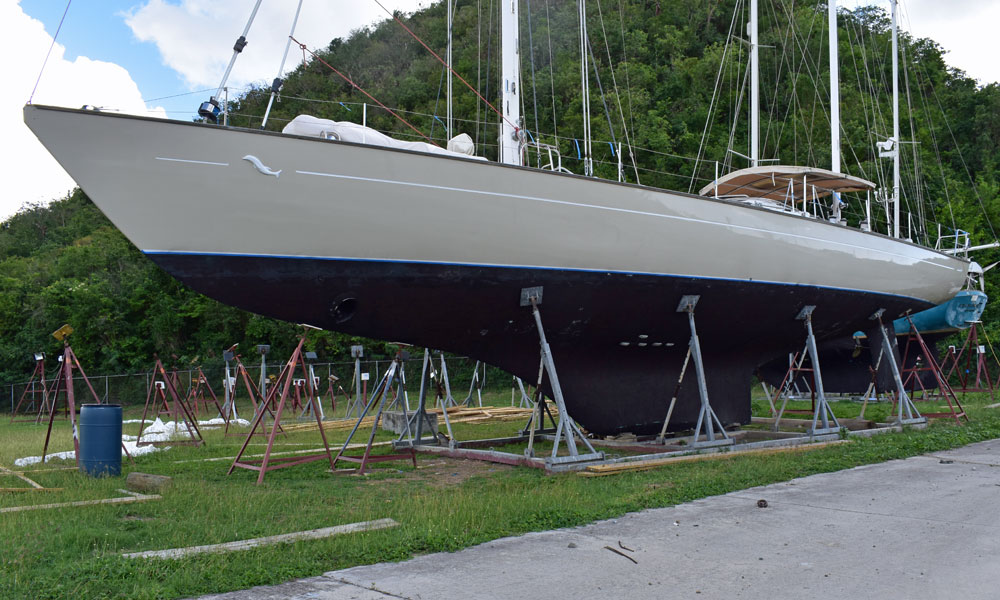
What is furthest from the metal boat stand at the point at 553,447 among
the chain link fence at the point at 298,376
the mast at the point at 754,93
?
the chain link fence at the point at 298,376

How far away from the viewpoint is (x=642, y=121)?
31.8 metres

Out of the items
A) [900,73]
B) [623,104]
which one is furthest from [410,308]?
[900,73]

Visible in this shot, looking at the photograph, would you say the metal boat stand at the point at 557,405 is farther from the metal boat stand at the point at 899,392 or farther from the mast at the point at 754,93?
the mast at the point at 754,93

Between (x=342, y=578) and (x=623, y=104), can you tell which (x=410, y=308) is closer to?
(x=342, y=578)

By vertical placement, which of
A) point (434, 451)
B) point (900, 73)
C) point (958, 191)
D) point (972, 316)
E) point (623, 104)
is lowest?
point (434, 451)

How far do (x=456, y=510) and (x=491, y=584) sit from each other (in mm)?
1642

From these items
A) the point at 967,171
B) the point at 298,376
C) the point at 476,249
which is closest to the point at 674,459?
the point at 476,249

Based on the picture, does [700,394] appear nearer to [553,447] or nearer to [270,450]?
[553,447]

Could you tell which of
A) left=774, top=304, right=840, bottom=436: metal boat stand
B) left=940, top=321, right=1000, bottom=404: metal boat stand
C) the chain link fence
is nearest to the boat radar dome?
left=774, top=304, right=840, bottom=436: metal boat stand

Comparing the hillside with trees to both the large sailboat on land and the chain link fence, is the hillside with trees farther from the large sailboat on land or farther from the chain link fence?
the large sailboat on land

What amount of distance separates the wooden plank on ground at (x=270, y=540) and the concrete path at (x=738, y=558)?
2.24ft

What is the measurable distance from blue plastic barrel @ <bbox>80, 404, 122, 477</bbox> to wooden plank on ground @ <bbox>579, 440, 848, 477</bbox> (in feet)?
15.5

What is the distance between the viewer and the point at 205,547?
4.48 metres

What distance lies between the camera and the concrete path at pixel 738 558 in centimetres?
380
